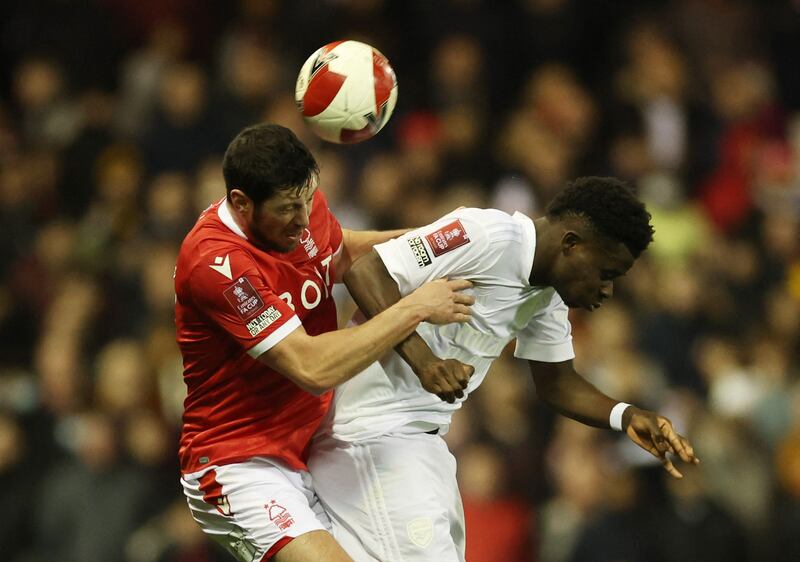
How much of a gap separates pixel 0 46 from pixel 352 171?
4.01m

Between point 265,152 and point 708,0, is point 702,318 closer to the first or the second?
point 708,0

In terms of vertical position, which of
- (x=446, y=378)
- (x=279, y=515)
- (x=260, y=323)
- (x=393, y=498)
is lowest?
(x=393, y=498)

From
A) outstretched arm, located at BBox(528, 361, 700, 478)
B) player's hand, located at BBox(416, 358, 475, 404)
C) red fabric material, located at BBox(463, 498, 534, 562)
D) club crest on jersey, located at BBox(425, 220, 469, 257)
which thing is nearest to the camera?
player's hand, located at BBox(416, 358, 475, 404)

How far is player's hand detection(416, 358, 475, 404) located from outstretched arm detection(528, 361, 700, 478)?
0.88m

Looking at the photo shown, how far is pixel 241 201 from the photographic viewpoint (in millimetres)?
4680

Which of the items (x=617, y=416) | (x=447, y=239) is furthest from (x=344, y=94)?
(x=617, y=416)

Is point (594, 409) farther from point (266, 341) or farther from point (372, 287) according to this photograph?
point (266, 341)

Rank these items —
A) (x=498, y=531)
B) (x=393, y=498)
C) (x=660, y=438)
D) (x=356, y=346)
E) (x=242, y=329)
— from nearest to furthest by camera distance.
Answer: (x=356, y=346)
(x=242, y=329)
(x=393, y=498)
(x=660, y=438)
(x=498, y=531)

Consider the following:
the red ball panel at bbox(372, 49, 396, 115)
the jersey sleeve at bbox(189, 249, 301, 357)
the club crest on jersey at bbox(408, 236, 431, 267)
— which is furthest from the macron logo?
the red ball panel at bbox(372, 49, 396, 115)

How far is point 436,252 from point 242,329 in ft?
2.42

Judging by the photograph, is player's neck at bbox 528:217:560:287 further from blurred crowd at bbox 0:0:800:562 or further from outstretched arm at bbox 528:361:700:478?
blurred crowd at bbox 0:0:800:562

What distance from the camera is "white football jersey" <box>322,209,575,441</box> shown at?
4719mm

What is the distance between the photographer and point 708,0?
10.7 m

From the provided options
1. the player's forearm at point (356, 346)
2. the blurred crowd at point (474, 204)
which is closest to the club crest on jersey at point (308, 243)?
the player's forearm at point (356, 346)
